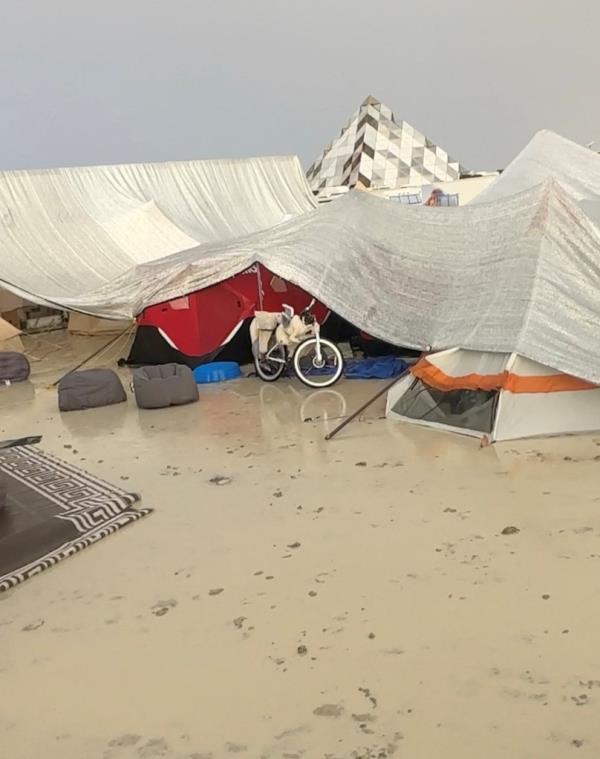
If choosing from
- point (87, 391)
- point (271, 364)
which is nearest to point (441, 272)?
→ point (271, 364)

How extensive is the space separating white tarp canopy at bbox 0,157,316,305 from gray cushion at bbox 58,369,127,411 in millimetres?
2075

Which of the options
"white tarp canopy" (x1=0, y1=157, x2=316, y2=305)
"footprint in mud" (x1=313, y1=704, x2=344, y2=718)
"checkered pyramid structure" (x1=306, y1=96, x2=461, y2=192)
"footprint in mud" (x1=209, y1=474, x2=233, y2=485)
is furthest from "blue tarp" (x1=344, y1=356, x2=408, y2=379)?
"checkered pyramid structure" (x1=306, y1=96, x2=461, y2=192)

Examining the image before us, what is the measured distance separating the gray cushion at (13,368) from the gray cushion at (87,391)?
5.83 ft

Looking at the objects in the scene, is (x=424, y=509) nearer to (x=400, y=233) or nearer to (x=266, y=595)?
(x=266, y=595)

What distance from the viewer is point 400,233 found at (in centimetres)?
644

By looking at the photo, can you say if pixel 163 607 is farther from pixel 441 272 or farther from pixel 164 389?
pixel 441 272

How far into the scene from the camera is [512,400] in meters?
4.50

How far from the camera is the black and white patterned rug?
3.24 meters

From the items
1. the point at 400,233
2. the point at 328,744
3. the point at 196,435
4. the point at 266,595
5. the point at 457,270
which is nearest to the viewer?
the point at 328,744

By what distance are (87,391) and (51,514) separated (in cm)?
272

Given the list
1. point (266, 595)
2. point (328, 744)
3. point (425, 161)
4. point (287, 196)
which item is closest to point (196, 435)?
point (266, 595)

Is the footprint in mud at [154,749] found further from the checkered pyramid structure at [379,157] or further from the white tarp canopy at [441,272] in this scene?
the checkered pyramid structure at [379,157]

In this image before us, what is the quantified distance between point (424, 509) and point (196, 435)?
2.10 m

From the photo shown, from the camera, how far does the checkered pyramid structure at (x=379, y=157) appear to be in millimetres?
17750
